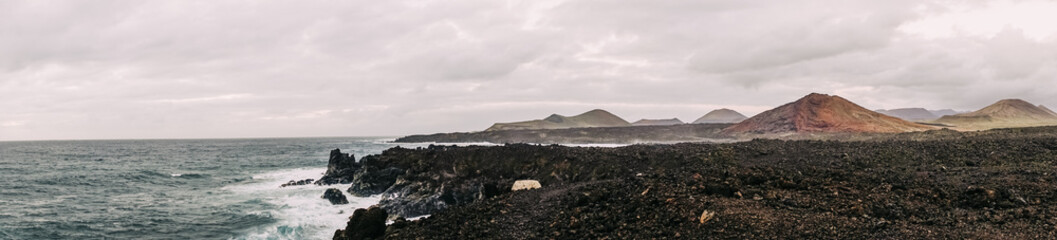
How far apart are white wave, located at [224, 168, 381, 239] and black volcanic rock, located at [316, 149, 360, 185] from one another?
1547 millimetres

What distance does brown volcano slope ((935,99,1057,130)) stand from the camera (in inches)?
2402

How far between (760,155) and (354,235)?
1936cm

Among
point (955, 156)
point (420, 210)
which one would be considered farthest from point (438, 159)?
point (955, 156)

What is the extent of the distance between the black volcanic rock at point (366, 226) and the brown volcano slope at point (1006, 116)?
71.5 meters

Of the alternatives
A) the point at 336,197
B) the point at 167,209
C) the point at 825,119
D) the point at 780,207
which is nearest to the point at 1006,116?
the point at 825,119

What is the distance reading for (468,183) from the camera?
74.7ft

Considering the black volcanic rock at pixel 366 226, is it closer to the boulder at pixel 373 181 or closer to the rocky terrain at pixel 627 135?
the boulder at pixel 373 181

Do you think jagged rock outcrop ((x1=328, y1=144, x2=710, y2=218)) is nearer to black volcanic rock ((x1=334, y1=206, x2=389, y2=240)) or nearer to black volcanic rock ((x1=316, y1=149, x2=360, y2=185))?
black volcanic rock ((x1=316, y1=149, x2=360, y2=185))

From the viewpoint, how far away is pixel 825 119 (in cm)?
5588

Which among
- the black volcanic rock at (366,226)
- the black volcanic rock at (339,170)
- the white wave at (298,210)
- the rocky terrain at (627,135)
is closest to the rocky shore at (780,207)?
the black volcanic rock at (366,226)

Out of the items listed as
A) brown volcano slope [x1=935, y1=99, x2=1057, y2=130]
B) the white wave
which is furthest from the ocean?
brown volcano slope [x1=935, y1=99, x2=1057, y2=130]

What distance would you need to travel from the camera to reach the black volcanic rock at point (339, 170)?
3184cm

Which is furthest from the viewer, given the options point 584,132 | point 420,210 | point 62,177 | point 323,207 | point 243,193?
point 584,132

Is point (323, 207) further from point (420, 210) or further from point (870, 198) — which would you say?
point (870, 198)
